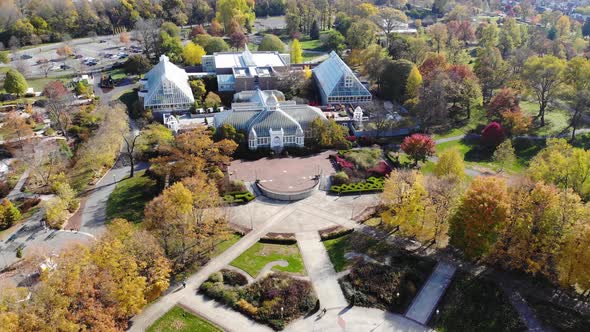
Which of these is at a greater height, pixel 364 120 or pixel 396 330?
pixel 364 120

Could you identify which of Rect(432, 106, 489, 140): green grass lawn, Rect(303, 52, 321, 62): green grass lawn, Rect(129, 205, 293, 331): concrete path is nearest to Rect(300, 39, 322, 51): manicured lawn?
Rect(303, 52, 321, 62): green grass lawn

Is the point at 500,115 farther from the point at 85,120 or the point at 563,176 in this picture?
the point at 85,120

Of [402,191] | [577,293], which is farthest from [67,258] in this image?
[577,293]

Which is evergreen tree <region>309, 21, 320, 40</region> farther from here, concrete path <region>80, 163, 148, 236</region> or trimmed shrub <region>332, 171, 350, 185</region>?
trimmed shrub <region>332, 171, 350, 185</region>

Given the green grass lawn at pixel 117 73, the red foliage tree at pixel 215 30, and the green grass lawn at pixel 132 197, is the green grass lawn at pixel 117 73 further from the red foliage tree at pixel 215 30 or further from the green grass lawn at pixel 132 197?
the green grass lawn at pixel 132 197

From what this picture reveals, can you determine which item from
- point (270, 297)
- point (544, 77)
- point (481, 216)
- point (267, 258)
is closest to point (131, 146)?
point (267, 258)

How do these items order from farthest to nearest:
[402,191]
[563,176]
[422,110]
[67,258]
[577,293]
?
1. [422,110]
2. [563,176]
3. [402,191]
4. [577,293]
5. [67,258]

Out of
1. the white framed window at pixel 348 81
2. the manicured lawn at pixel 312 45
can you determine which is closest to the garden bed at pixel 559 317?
the white framed window at pixel 348 81
